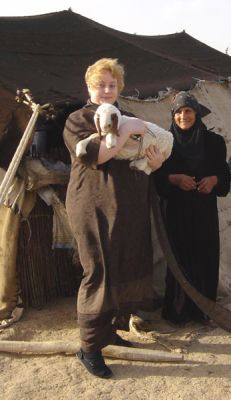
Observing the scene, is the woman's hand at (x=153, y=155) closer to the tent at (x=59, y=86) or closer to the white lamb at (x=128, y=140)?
the white lamb at (x=128, y=140)

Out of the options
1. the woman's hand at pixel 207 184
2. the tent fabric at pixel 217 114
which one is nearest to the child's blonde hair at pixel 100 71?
the woman's hand at pixel 207 184

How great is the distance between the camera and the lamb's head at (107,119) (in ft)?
9.37

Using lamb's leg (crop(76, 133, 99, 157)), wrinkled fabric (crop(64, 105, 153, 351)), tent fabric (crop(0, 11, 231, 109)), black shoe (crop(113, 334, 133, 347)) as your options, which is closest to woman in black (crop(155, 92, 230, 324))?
black shoe (crop(113, 334, 133, 347))

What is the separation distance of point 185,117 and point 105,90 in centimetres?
81

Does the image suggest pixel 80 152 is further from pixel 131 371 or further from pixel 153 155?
pixel 131 371

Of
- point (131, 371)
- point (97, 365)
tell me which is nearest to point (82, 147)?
point (97, 365)

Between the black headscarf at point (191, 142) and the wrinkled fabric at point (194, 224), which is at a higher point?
the black headscarf at point (191, 142)

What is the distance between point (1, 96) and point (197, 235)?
1671mm

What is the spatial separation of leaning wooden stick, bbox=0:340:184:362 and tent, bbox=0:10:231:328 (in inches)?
21.1

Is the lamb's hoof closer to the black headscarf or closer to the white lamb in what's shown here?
the white lamb

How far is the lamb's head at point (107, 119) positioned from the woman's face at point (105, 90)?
0.14 m

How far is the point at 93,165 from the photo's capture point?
9.68ft

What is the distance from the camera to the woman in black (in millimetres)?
3735

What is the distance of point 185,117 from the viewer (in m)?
3.67
